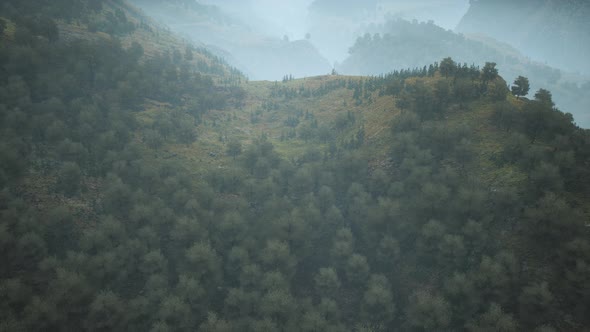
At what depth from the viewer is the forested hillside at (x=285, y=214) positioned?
32.3 m

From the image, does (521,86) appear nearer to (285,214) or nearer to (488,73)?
(488,73)

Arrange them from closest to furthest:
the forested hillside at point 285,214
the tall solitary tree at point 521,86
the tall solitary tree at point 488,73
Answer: the forested hillside at point 285,214 → the tall solitary tree at point 521,86 → the tall solitary tree at point 488,73

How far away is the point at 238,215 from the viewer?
45594 mm

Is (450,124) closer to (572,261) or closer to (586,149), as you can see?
(586,149)

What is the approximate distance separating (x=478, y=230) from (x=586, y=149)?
18769 millimetres

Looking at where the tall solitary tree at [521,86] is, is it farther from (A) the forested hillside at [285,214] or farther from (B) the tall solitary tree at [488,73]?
(B) the tall solitary tree at [488,73]

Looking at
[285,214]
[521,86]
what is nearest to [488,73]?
[521,86]

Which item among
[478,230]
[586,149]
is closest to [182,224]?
[478,230]

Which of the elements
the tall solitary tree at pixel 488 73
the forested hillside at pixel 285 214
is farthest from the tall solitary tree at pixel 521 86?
the tall solitary tree at pixel 488 73

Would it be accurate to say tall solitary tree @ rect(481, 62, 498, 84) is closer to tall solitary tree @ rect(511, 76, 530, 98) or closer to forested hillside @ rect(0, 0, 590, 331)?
forested hillside @ rect(0, 0, 590, 331)

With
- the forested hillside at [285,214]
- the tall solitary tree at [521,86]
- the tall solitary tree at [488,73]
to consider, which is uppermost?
the tall solitary tree at [488,73]

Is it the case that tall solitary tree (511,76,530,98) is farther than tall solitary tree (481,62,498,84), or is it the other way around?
tall solitary tree (481,62,498,84)

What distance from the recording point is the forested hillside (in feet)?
106

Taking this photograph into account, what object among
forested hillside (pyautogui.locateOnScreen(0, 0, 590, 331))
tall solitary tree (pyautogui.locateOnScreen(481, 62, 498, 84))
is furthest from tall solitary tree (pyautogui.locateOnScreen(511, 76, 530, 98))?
tall solitary tree (pyautogui.locateOnScreen(481, 62, 498, 84))
